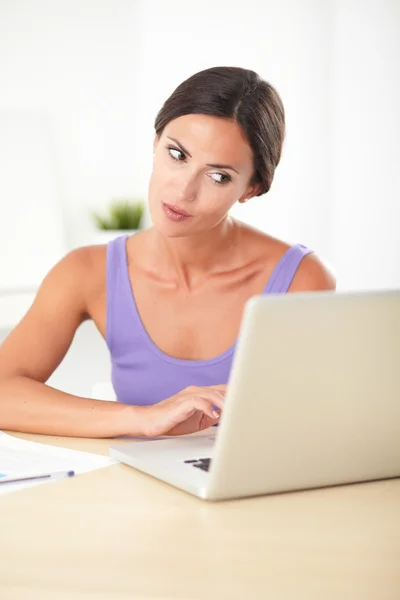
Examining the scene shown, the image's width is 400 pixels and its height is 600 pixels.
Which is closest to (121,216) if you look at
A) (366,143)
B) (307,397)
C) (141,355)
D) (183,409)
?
(366,143)

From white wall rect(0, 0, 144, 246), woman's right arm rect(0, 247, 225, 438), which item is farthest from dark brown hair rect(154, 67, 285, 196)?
white wall rect(0, 0, 144, 246)

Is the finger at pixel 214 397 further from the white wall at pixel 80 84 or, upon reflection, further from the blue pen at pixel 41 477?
the white wall at pixel 80 84

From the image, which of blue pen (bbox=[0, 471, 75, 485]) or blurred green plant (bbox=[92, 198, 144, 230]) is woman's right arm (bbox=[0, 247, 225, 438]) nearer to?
blue pen (bbox=[0, 471, 75, 485])

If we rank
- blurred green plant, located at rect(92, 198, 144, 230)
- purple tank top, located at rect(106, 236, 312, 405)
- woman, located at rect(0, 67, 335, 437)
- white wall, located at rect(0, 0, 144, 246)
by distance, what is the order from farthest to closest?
blurred green plant, located at rect(92, 198, 144, 230)
white wall, located at rect(0, 0, 144, 246)
purple tank top, located at rect(106, 236, 312, 405)
woman, located at rect(0, 67, 335, 437)

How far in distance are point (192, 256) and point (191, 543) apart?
113 centimetres

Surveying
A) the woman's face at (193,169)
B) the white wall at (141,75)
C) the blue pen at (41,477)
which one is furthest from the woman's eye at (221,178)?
the white wall at (141,75)

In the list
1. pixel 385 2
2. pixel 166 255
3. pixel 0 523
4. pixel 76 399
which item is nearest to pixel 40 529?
pixel 0 523

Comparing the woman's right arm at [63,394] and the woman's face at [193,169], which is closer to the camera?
the woman's right arm at [63,394]

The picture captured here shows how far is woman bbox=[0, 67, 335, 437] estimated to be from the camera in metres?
1.72

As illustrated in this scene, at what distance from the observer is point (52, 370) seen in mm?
1969

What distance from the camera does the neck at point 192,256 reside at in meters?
2.14

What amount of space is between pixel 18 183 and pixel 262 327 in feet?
16.8

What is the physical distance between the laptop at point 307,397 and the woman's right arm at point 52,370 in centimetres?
34

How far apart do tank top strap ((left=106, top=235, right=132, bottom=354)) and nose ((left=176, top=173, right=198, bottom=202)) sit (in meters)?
0.32
